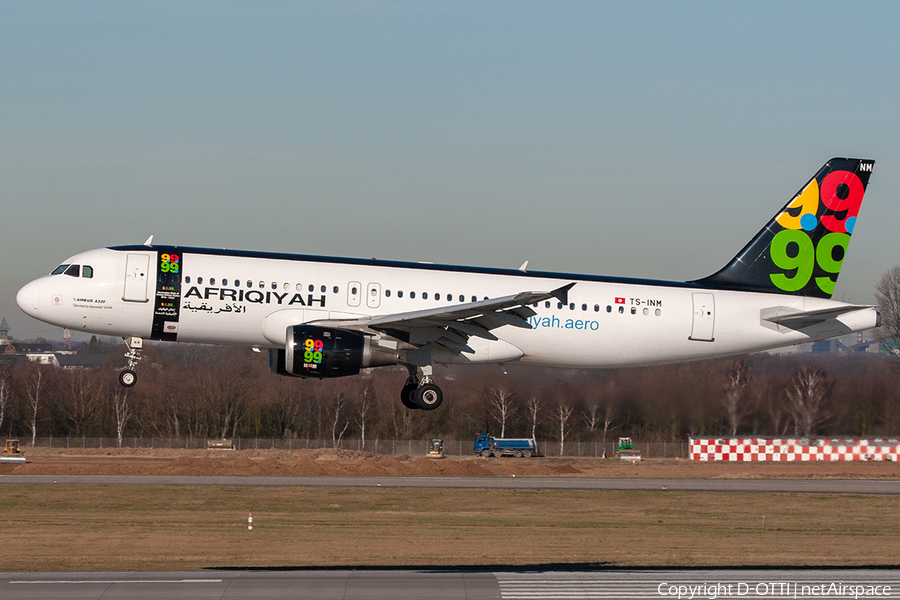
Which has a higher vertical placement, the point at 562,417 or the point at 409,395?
the point at 409,395

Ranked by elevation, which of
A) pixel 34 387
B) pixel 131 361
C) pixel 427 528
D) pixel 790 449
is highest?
pixel 131 361

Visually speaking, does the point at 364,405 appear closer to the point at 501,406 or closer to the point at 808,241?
the point at 501,406

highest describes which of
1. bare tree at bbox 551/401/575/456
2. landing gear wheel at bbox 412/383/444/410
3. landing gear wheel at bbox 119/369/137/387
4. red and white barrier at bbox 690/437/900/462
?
landing gear wheel at bbox 119/369/137/387

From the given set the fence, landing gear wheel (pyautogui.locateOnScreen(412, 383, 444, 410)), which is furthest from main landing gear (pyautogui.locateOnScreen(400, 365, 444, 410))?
the fence

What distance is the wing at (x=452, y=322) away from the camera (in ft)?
102

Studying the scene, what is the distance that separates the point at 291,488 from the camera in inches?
1780

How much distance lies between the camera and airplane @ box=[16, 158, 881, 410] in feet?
106

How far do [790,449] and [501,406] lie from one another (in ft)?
55.4

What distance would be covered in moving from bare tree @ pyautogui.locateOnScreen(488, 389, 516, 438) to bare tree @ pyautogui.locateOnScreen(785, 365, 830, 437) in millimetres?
16049

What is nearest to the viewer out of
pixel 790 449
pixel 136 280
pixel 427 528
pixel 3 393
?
pixel 136 280

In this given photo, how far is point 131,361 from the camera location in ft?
108

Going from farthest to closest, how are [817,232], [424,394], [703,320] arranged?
[817,232] < [703,320] < [424,394]

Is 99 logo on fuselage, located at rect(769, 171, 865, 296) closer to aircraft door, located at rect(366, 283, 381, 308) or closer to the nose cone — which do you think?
aircraft door, located at rect(366, 283, 381, 308)

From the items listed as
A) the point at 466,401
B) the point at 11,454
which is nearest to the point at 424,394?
the point at 466,401
